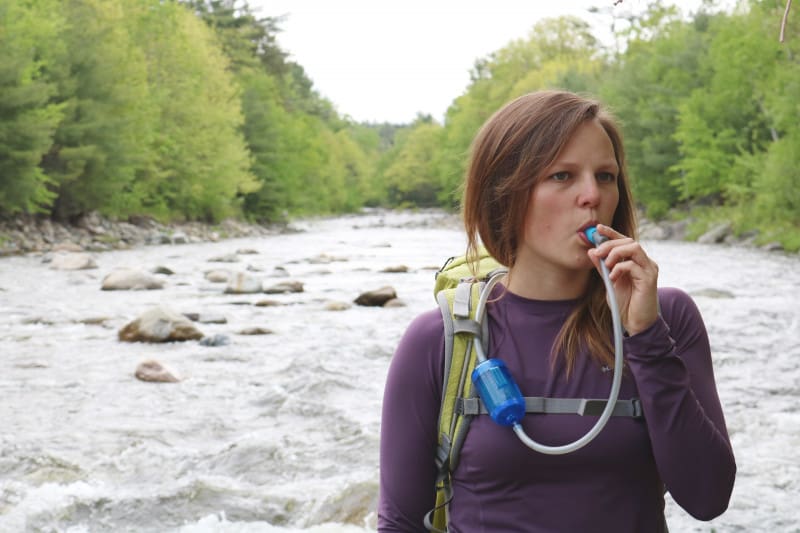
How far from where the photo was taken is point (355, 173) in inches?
3720

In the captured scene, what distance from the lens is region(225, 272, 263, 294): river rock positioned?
13.9 metres

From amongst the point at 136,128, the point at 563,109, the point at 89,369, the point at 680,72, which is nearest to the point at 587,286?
the point at 563,109

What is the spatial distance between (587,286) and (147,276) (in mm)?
13744

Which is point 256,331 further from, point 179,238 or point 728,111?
point 728,111

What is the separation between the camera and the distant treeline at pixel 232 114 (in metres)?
23.0

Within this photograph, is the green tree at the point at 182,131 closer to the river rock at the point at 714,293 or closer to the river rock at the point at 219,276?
the river rock at the point at 219,276

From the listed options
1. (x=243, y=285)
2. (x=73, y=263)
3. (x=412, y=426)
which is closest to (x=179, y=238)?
(x=73, y=263)

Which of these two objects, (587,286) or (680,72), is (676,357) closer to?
(587,286)

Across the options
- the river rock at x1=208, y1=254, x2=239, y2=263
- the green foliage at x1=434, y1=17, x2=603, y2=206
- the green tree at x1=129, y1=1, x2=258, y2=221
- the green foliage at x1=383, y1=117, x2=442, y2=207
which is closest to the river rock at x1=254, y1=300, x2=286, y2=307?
the river rock at x1=208, y1=254, x2=239, y2=263

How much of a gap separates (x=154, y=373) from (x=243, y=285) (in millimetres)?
6479

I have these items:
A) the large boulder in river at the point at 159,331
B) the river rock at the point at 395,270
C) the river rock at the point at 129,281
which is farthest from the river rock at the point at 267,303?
the river rock at the point at 395,270

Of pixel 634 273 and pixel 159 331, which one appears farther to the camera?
pixel 159 331

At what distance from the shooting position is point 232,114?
132ft

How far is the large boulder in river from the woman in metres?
7.83
